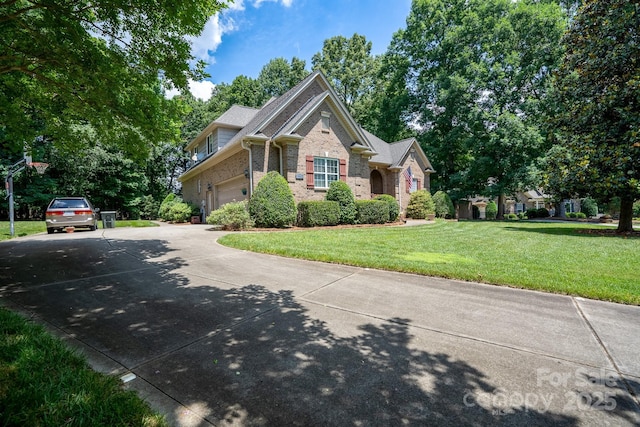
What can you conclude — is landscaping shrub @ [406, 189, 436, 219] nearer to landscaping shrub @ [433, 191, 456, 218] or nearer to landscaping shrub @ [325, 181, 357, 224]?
landscaping shrub @ [433, 191, 456, 218]

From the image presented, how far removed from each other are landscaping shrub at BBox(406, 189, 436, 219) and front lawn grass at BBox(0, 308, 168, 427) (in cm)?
2131

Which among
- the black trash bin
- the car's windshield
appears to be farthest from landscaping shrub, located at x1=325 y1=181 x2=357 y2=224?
the black trash bin

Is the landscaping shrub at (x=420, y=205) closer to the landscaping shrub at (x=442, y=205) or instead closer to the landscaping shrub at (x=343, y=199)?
the landscaping shrub at (x=442, y=205)

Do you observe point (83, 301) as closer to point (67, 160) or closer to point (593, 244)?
point (593, 244)

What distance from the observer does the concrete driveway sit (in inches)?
80.0

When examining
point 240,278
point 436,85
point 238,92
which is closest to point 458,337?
point 240,278

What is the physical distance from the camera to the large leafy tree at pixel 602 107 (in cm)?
1095

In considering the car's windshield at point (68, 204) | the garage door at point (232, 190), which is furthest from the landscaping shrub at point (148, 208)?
the car's windshield at point (68, 204)

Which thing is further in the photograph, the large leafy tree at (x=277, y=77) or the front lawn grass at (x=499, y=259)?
the large leafy tree at (x=277, y=77)

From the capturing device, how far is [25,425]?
1694 millimetres

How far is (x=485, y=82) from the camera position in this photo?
24.6m

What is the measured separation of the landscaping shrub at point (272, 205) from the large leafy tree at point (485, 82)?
60.8ft

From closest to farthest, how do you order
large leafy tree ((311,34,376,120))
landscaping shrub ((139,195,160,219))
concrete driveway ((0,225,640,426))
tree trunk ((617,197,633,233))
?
1. concrete driveway ((0,225,640,426))
2. tree trunk ((617,197,633,233))
3. landscaping shrub ((139,195,160,219))
4. large leafy tree ((311,34,376,120))

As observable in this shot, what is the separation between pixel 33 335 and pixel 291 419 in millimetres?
2792
